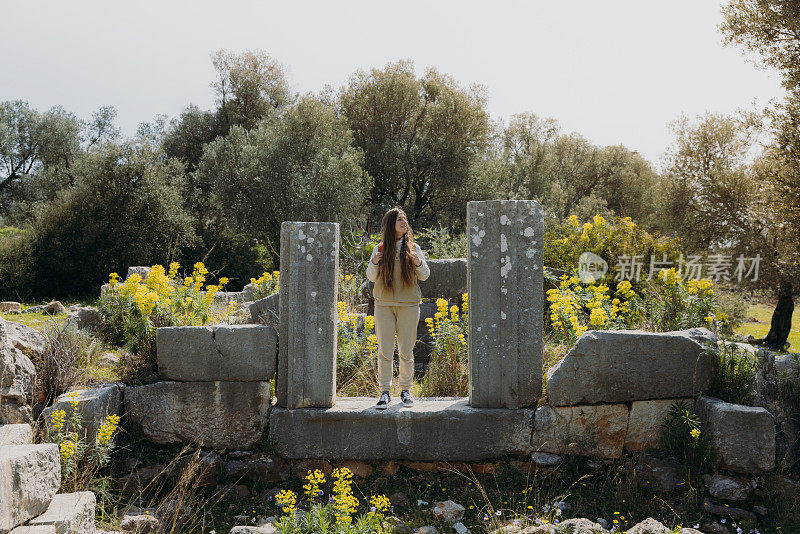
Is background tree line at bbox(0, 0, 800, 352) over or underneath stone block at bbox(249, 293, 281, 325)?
over

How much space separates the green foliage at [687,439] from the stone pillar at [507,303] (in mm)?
1151

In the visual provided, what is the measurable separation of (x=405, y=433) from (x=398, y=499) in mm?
548

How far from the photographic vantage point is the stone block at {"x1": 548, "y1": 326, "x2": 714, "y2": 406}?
4.58m

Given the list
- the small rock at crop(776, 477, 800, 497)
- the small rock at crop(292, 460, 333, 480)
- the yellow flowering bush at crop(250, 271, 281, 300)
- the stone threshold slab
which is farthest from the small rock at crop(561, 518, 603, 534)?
the yellow flowering bush at crop(250, 271, 281, 300)

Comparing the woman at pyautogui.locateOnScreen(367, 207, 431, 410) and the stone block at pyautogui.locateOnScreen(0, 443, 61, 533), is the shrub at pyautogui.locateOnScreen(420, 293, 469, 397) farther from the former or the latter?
the stone block at pyautogui.locateOnScreen(0, 443, 61, 533)

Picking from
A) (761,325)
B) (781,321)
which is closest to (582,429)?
(781,321)

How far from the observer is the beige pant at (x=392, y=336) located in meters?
4.94

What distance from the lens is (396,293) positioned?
16.0ft

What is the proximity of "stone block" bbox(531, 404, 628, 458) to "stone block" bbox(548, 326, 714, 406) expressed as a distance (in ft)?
0.30

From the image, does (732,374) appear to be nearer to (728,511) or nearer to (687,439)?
(687,439)

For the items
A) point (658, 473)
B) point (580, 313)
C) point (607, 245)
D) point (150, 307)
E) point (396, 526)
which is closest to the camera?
point (396, 526)

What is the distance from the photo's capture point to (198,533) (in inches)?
163

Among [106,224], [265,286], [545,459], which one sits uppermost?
[106,224]

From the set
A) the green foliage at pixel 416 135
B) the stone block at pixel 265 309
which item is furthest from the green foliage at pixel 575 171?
the stone block at pixel 265 309
